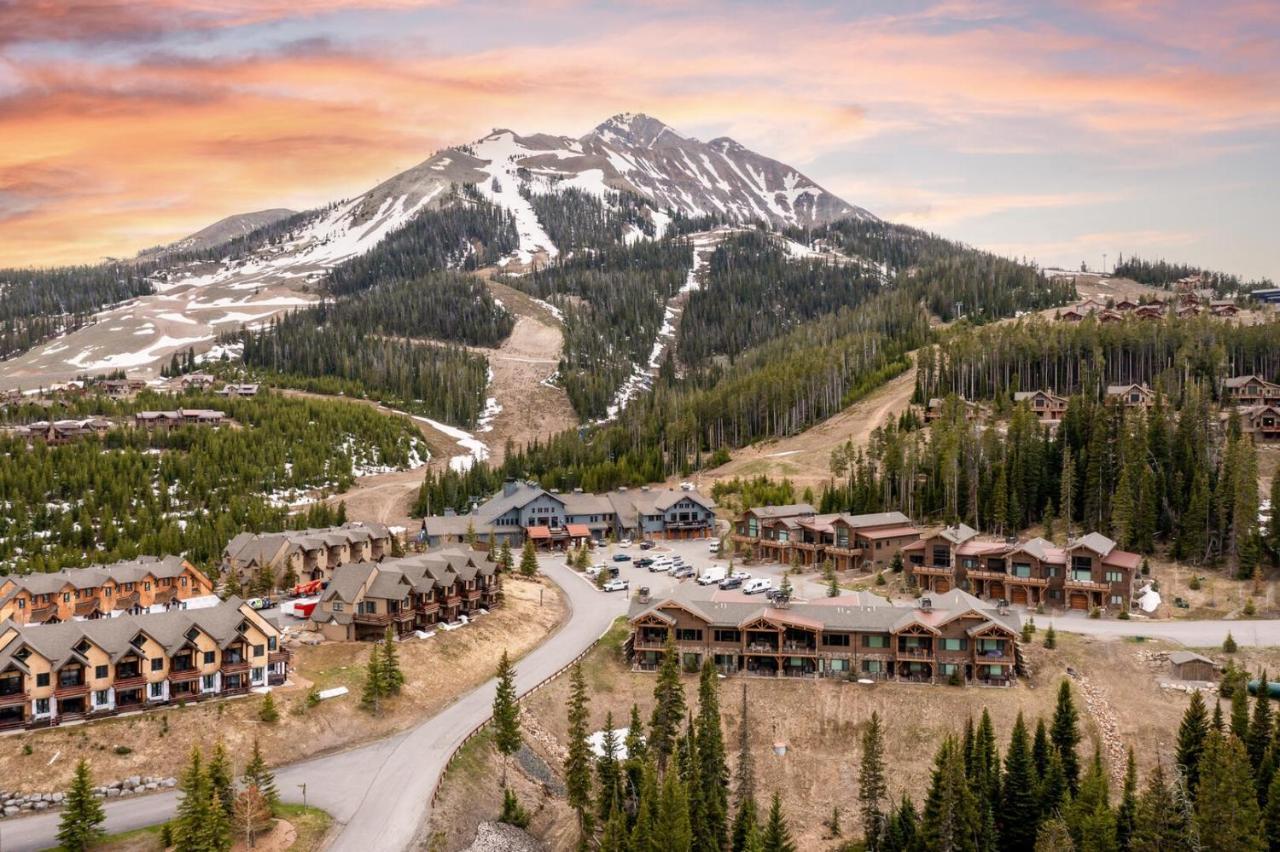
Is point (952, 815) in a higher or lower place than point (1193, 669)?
lower

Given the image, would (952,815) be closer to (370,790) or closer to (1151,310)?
(370,790)

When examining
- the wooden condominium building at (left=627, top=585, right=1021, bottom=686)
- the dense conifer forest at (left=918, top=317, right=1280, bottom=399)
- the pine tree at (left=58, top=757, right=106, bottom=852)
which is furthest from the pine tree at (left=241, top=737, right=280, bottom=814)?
the dense conifer forest at (left=918, top=317, right=1280, bottom=399)

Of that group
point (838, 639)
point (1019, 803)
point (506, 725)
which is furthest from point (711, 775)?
point (838, 639)

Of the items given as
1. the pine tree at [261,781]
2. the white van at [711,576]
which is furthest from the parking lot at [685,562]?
the pine tree at [261,781]

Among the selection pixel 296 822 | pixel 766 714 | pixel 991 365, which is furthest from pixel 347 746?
pixel 991 365

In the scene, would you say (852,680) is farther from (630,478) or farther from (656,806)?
(630,478)

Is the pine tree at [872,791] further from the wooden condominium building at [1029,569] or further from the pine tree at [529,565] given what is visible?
the pine tree at [529,565]
